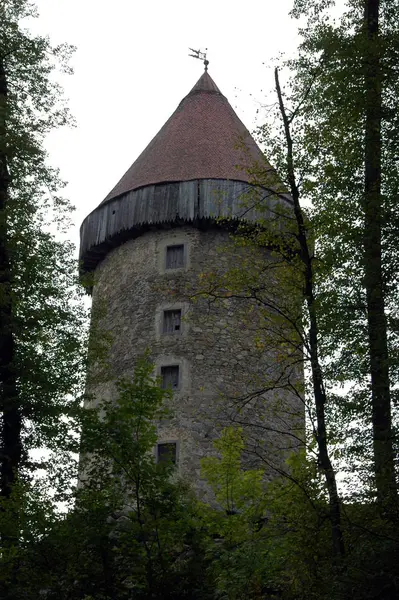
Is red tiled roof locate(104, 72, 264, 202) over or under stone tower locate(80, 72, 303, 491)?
over

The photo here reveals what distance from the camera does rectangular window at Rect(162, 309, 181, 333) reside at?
21709 millimetres

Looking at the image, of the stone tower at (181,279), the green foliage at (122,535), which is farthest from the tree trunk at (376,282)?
the stone tower at (181,279)

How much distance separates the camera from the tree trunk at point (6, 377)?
14719 mm

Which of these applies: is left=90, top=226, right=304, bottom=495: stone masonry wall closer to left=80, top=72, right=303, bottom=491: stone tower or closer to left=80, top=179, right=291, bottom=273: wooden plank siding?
left=80, top=72, right=303, bottom=491: stone tower

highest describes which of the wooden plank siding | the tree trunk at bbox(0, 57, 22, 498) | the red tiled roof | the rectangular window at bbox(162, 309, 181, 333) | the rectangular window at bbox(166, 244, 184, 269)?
the red tiled roof

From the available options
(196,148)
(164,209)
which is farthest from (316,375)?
(196,148)

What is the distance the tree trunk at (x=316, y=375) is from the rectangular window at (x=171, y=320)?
8.36 metres

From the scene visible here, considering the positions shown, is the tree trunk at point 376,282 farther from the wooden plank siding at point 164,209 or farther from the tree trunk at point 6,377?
the wooden plank siding at point 164,209

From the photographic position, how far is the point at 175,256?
890 inches

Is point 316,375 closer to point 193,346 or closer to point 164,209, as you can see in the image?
point 193,346

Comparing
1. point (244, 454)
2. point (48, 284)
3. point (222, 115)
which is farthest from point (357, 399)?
point (222, 115)

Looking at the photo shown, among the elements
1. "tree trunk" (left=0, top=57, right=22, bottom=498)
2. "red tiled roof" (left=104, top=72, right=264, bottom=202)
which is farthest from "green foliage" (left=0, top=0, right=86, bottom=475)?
"red tiled roof" (left=104, top=72, right=264, bottom=202)

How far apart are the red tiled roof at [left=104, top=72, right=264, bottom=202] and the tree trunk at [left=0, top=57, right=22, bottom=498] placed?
846cm

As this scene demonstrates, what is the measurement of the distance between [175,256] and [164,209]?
45.7 inches
